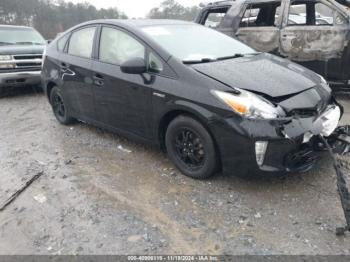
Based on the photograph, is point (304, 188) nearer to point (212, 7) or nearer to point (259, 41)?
point (259, 41)

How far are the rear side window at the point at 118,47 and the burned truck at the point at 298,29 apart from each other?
11.6 ft

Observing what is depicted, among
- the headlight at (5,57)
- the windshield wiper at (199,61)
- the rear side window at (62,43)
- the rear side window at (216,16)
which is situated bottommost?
the headlight at (5,57)

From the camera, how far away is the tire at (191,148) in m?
3.61

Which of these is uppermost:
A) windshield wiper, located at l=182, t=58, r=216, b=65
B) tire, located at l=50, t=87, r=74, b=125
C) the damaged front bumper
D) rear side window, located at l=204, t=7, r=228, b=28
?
rear side window, located at l=204, t=7, r=228, b=28

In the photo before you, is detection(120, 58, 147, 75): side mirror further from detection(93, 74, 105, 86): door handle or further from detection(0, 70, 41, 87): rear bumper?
detection(0, 70, 41, 87): rear bumper

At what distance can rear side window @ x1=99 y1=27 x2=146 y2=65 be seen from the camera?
4.23 m

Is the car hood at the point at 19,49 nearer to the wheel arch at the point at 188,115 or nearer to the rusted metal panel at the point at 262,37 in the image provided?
the rusted metal panel at the point at 262,37

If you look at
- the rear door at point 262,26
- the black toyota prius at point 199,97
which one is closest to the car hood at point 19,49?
the black toyota prius at point 199,97

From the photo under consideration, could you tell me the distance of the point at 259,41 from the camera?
722cm

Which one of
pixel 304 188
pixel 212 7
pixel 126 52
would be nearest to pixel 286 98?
pixel 304 188

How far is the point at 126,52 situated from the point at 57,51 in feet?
5.84

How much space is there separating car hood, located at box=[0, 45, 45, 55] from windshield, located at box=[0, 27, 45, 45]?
0.53m

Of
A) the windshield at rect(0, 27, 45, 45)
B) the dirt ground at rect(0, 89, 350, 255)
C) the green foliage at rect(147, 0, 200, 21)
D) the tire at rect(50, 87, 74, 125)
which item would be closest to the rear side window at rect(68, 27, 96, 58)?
the tire at rect(50, 87, 74, 125)

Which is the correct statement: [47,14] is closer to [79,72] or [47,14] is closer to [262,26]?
[262,26]
